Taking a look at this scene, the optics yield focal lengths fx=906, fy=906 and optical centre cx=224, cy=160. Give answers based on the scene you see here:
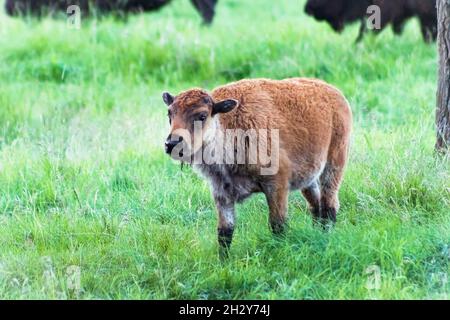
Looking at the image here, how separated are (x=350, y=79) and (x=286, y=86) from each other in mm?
3931

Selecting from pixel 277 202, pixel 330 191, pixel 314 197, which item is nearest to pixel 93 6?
pixel 314 197

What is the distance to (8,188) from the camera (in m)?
6.93

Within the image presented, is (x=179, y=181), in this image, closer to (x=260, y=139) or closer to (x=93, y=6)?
(x=260, y=139)

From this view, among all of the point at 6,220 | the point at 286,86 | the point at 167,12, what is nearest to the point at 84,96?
the point at 6,220

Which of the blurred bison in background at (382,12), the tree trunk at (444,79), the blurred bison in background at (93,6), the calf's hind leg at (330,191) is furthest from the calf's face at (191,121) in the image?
the blurred bison in background at (93,6)

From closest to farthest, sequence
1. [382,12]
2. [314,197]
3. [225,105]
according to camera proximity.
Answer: [225,105], [314,197], [382,12]

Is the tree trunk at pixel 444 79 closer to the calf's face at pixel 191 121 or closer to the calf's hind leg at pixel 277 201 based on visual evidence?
the calf's hind leg at pixel 277 201

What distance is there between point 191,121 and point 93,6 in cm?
883

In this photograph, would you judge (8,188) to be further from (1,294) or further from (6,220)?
(1,294)

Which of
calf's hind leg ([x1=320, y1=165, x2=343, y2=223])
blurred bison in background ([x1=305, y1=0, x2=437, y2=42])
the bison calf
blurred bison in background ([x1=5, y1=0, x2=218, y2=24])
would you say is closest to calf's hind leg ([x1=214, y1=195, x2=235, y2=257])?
→ the bison calf

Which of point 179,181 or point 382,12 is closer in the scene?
point 179,181

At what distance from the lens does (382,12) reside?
1153 cm

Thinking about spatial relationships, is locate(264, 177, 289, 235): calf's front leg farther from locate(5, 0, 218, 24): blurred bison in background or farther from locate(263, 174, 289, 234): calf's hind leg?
locate(5, 0, 218, 24): blurred bison in background

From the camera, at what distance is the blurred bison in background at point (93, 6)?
44.9ft
